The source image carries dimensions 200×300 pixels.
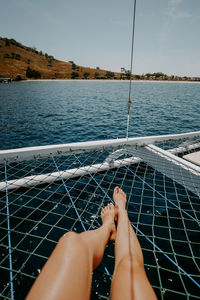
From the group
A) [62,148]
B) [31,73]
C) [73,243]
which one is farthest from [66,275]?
[31,73]

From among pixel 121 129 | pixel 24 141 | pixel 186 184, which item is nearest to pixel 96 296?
pixel 186 184

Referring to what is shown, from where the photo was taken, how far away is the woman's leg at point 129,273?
100 cm

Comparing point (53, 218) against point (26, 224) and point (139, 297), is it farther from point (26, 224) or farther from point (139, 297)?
point (139, 297)

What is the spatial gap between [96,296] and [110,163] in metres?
2.52

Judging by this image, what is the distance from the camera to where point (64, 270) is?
3.25 ft

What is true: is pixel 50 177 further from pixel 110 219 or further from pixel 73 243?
pixel 73 243

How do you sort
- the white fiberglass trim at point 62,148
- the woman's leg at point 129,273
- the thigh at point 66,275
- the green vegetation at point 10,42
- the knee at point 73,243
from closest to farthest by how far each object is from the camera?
the thigh at point 66,275
the woman's leg at point 129,273
the knee at point 73,243
the white fiberglass trim at point 62,148
the green vegetation at point 10,42

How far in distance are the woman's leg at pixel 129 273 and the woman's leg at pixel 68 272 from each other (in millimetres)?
197

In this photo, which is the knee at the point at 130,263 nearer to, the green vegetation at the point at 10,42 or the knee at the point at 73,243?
the knee at the point at 73,243

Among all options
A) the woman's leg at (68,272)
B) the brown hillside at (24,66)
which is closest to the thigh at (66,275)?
the woman's leg at (68,272)

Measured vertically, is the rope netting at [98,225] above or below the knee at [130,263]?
below

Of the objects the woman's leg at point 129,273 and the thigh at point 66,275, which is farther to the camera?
the woman's leg at point 129,273

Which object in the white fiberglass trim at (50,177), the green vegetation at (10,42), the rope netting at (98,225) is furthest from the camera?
the green vegetation at (10,42)

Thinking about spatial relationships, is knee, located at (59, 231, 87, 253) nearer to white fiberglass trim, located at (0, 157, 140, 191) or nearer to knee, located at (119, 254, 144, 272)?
knee, located at (119, 254, 144, 272)
